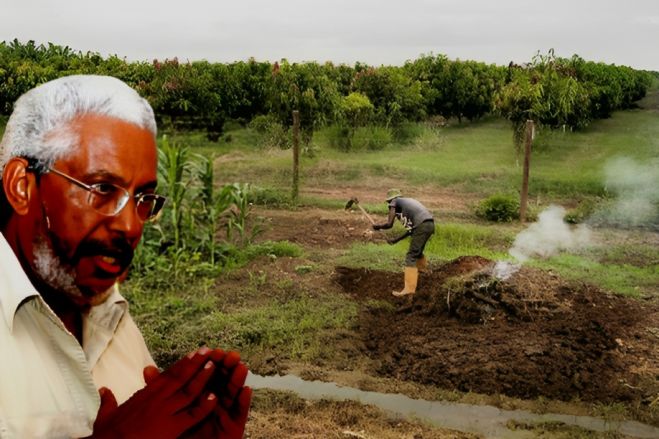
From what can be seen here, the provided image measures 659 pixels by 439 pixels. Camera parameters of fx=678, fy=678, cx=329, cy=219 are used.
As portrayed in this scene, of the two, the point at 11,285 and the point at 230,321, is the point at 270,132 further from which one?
the point at 11,285

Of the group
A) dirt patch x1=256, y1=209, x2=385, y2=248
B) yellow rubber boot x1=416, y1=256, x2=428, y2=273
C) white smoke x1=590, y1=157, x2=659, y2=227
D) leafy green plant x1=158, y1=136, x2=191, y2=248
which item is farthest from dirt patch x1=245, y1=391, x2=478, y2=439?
white smoke x1=590, y1=157, x2=659, y2=227

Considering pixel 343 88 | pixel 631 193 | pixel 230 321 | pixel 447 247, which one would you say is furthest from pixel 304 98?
pixel 230 321

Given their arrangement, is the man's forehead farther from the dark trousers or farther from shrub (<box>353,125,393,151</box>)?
shrub (<box>353,125,393,151</box>)

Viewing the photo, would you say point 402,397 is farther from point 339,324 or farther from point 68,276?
point 68,276

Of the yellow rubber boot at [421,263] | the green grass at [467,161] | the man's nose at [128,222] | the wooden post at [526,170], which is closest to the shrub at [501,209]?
the wooden post at [526,170]

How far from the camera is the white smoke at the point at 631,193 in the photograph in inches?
389

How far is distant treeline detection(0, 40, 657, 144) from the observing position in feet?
44.2

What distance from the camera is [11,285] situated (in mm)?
887

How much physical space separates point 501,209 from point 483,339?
4.57 meters

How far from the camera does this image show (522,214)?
9719 millimetres

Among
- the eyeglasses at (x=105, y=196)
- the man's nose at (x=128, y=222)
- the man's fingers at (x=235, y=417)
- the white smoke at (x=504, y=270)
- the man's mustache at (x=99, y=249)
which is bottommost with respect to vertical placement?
the white smoke at (x=504, y=270)

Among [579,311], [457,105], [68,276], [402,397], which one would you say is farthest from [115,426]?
[457,105]

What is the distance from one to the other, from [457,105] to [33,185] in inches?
643

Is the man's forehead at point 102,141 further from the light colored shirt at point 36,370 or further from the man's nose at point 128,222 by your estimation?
the light colored shirt at point 36,370
